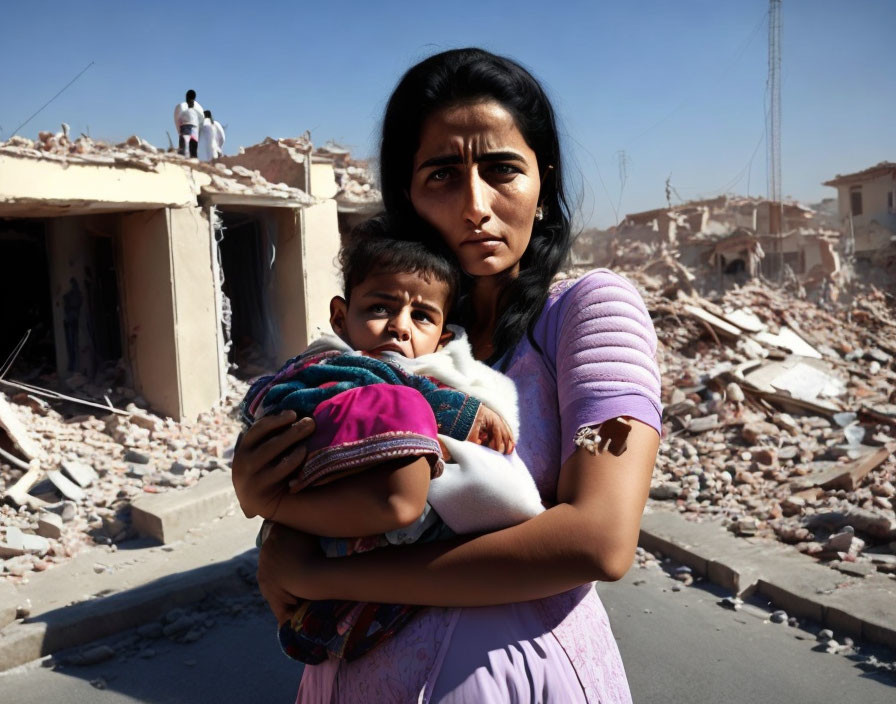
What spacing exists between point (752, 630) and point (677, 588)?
64 cm

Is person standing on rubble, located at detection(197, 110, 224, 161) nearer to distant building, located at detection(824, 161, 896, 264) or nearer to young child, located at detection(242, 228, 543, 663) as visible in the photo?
young child, located at detection(242, 228, 543, 663)

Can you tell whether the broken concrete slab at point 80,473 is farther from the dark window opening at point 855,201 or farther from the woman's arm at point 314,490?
the dark window opening at point 855,201

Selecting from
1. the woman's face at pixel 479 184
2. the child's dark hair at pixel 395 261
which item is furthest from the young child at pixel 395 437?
the woman's face at pixel 479 184

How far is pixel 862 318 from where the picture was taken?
41.7ft

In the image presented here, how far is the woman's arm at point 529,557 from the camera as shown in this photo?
Answer: 3.59 feet

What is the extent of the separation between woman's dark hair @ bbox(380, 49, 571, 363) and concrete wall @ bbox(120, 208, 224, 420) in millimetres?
7599

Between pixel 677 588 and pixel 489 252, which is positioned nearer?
pixel 489 252

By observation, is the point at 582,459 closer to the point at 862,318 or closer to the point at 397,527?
the point at 397,527

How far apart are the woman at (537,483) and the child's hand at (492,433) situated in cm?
9

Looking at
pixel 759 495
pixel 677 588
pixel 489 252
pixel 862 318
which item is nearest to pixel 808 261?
pixel 862 318

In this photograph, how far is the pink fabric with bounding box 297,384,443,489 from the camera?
3.43 ft

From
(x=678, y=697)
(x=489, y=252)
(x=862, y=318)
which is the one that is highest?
(x=489, y=252)

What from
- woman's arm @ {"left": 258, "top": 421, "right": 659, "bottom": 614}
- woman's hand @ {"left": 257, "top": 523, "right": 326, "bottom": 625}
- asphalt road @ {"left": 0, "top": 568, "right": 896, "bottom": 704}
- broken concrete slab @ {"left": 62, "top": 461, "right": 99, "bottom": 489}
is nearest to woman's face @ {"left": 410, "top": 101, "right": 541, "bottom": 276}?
woman's arm @ {"left": 258, "top": 421, "right": 659, "bottom": 614}

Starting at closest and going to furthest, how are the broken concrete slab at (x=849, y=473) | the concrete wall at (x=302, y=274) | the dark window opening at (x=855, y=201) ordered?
the broken concrete slab at (x=849, y=473)
the concrete wall at (x=302, y=274)
the dark window opening at (x=855, y=201)
